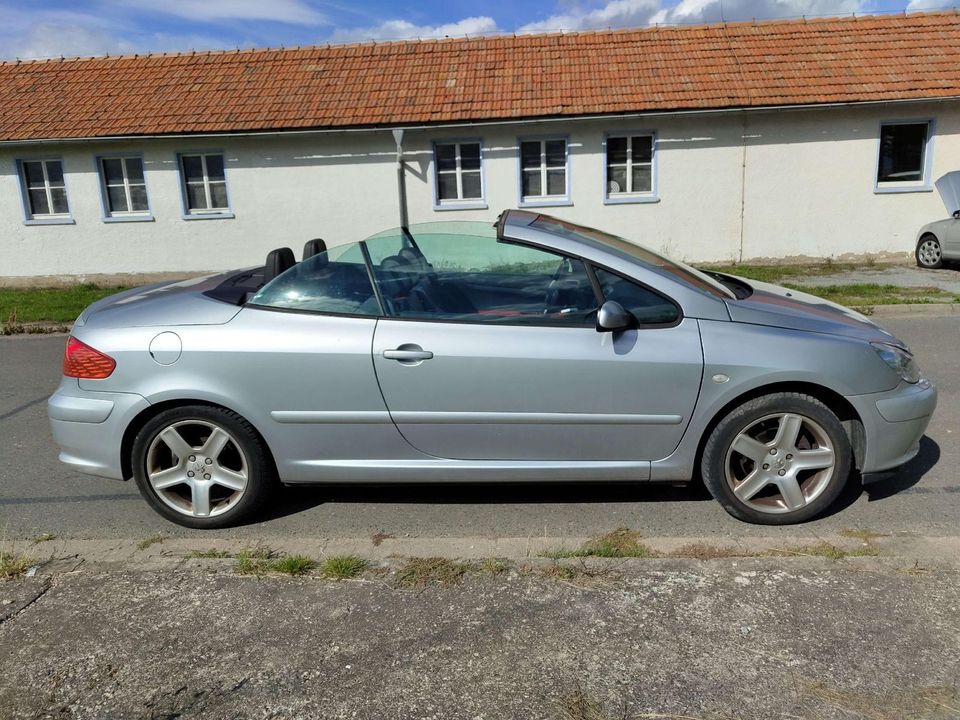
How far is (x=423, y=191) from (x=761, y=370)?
13.3 m

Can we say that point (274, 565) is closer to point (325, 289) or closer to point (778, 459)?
point (325, 289)

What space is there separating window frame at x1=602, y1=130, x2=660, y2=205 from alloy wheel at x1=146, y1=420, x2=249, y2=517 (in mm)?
13228

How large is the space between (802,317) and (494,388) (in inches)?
64.7

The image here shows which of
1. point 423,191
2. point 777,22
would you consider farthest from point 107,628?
point 777,22

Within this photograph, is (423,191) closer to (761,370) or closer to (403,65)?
(403,65)

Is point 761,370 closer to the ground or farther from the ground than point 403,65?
closer to the ground

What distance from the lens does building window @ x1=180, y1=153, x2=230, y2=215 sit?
16.6 metres

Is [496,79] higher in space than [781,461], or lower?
higher

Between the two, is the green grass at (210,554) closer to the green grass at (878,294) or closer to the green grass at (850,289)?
the green grass at (850,289)

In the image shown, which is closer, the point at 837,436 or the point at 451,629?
the point at 451,629

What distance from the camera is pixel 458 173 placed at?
16234 millimetres

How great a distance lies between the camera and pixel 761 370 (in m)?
3.65

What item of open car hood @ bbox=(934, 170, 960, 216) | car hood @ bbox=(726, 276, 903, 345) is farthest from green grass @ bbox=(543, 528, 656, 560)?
open car hood @ bbox=(934, 170, 960, 216)

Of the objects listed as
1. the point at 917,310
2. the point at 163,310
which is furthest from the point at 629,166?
the point at 163,310
